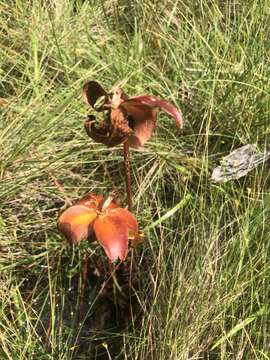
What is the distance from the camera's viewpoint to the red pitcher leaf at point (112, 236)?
1.12 m

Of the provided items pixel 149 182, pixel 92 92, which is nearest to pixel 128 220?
pixel 92 92

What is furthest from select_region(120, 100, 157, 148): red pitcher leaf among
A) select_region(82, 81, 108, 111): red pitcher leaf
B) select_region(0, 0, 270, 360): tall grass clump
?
select_region(0, 0, 270, 360): tall grass clump

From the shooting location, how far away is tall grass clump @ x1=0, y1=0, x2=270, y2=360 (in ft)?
4.32

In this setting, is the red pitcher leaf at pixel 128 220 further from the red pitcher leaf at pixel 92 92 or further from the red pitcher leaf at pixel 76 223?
the red pitcher leaf at pixel 92 92

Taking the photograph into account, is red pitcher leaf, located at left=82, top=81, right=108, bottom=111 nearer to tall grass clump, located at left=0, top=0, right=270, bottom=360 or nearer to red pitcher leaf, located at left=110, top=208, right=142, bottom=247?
red pitcher leaf, located at left=110, top=208, right=142, bottom=247

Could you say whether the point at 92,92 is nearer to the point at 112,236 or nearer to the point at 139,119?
the point at 139,119

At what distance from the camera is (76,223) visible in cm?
116

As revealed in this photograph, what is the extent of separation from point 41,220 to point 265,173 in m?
0.45

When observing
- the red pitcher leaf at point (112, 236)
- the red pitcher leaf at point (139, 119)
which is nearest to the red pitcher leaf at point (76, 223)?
the red pitcher leaf at point (112, 236)

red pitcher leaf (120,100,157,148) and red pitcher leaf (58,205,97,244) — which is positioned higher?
red pitcher leaf (120,100,157,148)

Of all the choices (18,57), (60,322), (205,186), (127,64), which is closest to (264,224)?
(205,186)

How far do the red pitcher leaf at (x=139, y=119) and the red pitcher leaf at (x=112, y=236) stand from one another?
129 millimetres

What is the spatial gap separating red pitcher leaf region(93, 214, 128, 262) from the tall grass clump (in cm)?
21

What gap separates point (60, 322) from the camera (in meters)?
1.35
